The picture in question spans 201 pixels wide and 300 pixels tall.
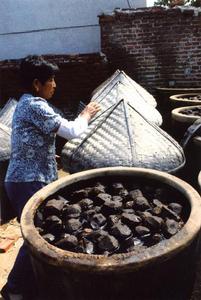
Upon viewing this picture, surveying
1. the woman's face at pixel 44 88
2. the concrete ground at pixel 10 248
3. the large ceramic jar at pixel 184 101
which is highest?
the woman's face at pixel 44 88

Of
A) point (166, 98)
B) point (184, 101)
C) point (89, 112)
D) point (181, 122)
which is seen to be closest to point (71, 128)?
point (89, 112)

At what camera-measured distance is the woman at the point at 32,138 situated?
2609 mm

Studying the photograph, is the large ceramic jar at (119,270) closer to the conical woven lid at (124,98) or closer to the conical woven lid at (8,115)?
the conical woven lid at (124,98)

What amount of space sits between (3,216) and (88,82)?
12.4 ft

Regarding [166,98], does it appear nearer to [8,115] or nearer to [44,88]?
[8,115]

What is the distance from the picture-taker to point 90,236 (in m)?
2.22

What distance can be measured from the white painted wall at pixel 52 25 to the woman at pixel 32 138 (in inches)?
225

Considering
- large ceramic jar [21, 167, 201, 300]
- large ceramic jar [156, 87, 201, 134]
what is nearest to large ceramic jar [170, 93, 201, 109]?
large ceramic jar [156, 87, 201, 134]

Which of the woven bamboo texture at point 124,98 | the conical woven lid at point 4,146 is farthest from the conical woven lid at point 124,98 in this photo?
the conical woven lid at point 4,146

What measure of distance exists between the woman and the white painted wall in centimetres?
571

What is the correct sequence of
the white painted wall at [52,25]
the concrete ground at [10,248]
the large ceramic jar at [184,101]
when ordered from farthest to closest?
the white painted wall at [52,25]
the large ceramic jar at [184,101]
the concrete ground at [10,248]

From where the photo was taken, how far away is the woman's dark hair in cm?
267

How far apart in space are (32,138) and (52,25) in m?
6.21

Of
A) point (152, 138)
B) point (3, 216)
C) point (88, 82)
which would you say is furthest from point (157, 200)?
point (88, 82)
